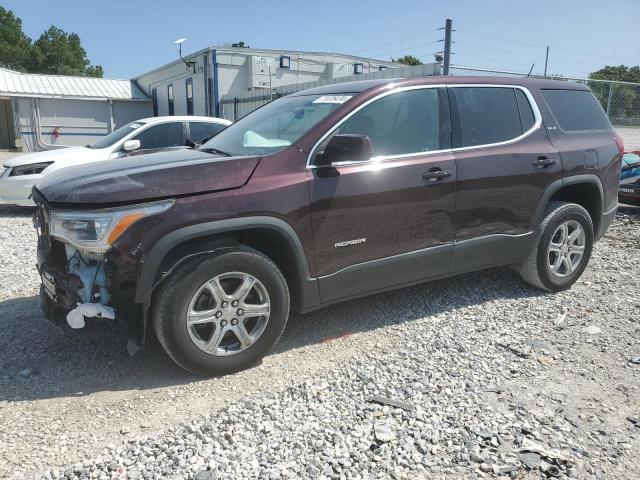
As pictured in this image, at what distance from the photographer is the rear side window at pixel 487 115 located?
4176mm

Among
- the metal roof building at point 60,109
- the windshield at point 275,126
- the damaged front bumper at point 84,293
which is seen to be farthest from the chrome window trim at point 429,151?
the metal roof building at point 60,109

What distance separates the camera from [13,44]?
62.1 meters

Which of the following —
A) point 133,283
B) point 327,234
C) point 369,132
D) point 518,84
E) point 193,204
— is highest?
point 518,84

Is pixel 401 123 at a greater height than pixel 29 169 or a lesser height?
greater

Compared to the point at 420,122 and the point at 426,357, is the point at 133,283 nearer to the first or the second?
Answer: the point at 426,357

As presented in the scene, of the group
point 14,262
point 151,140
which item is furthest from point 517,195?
point 151,140

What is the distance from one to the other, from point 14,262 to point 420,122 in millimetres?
4750

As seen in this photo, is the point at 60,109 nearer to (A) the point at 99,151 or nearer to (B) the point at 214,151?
(A) the point at 99,151

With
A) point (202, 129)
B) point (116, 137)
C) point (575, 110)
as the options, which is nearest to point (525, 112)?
point (575, 110)

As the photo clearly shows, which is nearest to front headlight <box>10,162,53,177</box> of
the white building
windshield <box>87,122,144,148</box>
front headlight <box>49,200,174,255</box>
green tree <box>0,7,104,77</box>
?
windshield <box>87,122,144,148</box>

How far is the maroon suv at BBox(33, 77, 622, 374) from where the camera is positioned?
304 centimetres

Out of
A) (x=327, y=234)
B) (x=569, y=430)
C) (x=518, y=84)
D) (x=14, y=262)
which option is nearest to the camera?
(x=569, y=430)

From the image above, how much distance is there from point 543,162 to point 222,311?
10.0 ft

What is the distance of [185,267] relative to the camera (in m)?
3.09
